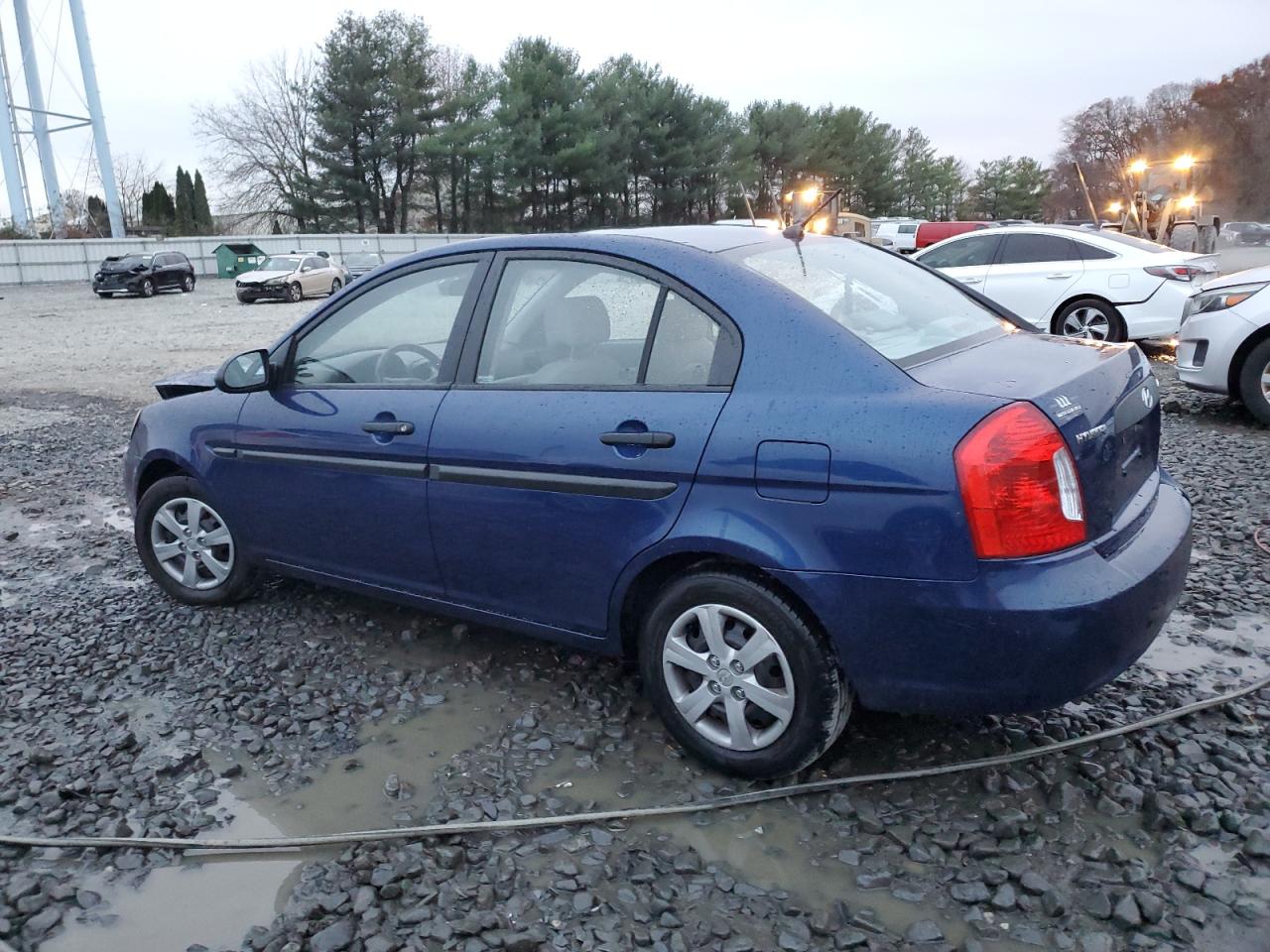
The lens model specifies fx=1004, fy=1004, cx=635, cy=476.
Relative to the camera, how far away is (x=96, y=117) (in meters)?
48.6

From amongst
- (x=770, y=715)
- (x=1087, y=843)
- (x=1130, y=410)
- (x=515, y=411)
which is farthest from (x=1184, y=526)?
(x=515, y=411)

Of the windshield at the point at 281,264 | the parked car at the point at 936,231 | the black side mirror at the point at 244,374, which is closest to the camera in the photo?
the black side mirror at the point at 244,374

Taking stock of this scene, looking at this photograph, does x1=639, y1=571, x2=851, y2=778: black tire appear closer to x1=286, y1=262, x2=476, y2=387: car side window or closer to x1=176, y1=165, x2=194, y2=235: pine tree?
x1=286, y1=262, x2=476, y2=387: car side window

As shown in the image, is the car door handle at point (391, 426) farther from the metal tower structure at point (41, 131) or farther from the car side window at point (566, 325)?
the metal tower structure at point (41, 131)

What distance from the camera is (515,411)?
3342mm

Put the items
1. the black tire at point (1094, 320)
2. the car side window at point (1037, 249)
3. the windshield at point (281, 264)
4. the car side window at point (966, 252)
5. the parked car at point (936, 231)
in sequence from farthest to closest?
the parked car at point (936, 231) < the windshield at point (281, 264) < the car side window at point (966, 252) < the car side window at point (1037, 249) < the black tire at point (1094, 320)

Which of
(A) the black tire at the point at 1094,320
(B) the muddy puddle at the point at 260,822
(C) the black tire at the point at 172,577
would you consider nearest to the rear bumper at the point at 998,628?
(B) the muddy puddle at the point at 260,822

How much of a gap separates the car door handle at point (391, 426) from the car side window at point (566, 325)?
32 cm

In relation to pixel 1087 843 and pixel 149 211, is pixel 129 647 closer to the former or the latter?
pixel 1087 843

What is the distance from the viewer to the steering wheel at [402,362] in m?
3.68

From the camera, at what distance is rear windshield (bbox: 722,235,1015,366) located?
3.06 meters

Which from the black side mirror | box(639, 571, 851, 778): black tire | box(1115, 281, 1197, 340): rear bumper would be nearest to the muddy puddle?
box(639, 571, 851, 778): black tire

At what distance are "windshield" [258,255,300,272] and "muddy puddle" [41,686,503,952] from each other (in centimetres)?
2733

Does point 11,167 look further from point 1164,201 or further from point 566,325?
point 566,325
